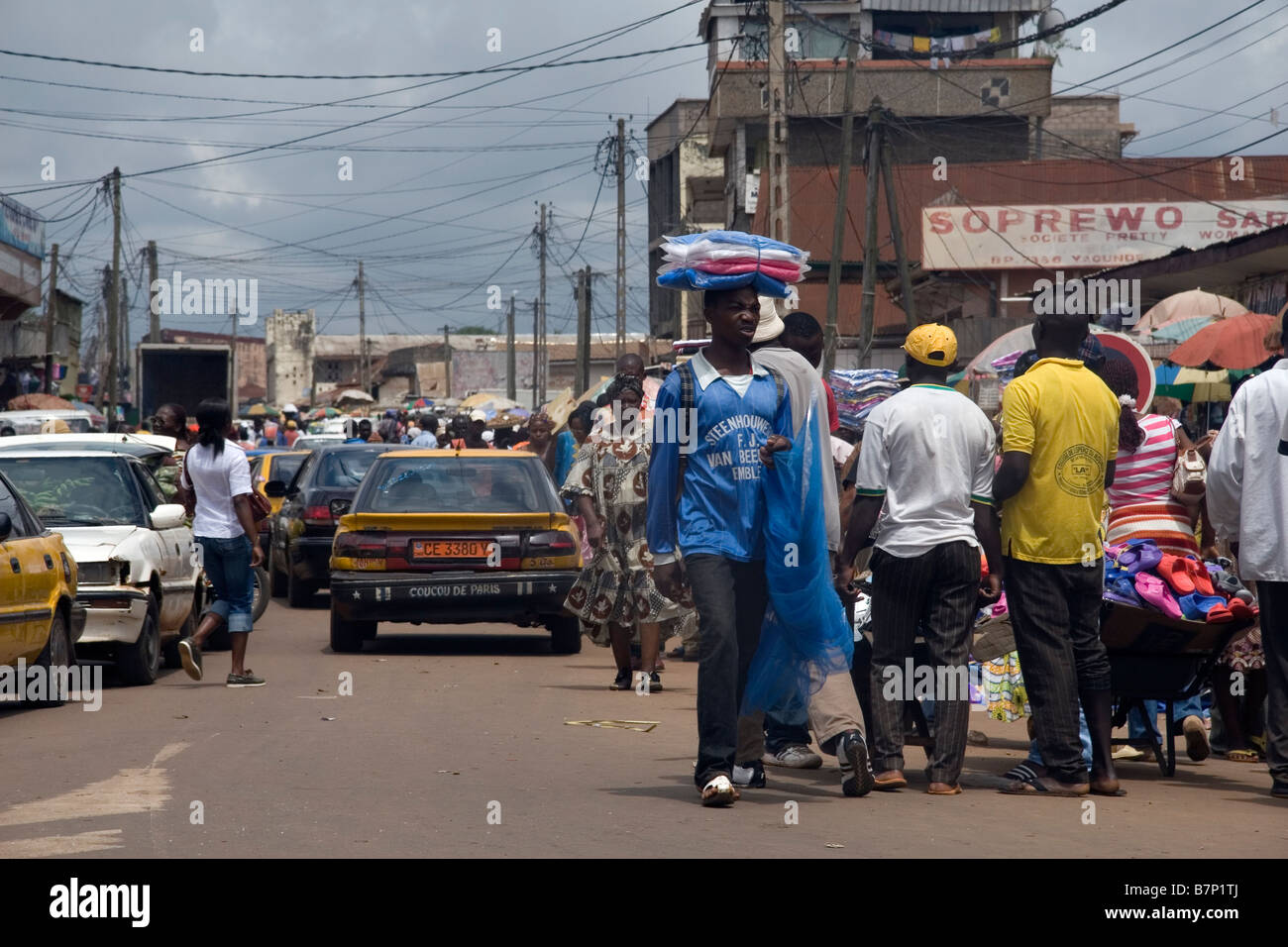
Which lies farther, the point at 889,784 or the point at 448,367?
the point at 448,367

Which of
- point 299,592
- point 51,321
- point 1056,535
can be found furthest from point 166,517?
point 51,321

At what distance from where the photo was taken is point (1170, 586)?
7.45 m

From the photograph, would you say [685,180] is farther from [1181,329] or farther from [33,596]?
[33,596]

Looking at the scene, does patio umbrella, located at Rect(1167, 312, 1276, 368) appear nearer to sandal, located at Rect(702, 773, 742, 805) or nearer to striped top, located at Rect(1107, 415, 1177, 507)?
striped top, located at Rect(1107, 415, 1177, 507)

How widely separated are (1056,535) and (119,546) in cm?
671

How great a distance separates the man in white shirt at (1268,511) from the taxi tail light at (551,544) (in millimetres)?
6986

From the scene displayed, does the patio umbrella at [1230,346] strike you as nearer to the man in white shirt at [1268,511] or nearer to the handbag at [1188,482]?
the handbag at [1188,482]

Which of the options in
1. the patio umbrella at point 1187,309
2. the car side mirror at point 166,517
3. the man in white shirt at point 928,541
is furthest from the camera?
the patio umbrella at point 1187,309

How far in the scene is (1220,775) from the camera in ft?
26.2

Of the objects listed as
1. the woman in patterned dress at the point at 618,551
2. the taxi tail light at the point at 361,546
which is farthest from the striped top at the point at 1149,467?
the taxi tail light at the point at 361,546

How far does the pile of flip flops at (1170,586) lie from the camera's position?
24.3 ft

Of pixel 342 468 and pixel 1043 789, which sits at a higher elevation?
pixel 342 468
